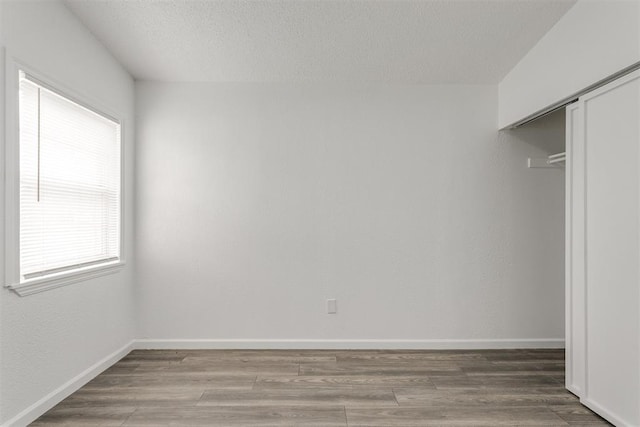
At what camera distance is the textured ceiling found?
8.20ft

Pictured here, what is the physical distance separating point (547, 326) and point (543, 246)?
2.45 ft

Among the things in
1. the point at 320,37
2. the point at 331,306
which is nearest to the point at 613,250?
the point at 331,306

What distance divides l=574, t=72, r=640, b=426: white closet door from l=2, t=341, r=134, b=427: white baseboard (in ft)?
11.0

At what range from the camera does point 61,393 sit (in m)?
2.55

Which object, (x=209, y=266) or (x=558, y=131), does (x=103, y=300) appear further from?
(x=558, y=131)

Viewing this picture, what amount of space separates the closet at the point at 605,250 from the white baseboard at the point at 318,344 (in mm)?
1005

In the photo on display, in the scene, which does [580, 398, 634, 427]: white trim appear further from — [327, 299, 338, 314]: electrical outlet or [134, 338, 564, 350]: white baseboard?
[327, 299, 338, 314]: electrical outlet

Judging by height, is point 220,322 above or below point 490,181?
below

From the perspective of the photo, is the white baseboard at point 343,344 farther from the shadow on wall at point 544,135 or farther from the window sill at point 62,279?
the shadow on wall at point 544,135

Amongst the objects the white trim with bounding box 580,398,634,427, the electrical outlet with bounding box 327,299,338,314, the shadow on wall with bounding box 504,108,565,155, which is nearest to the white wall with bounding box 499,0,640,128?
the shadow on wall with bounding box 504,108,565,155

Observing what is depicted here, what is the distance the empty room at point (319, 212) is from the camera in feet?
7.57

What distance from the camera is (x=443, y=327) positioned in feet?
12.1

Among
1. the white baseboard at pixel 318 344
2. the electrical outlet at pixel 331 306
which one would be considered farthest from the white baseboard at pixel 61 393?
the electrical outlet at pixel 331 306

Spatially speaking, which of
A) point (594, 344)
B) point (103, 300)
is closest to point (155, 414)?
point (103, 300)
